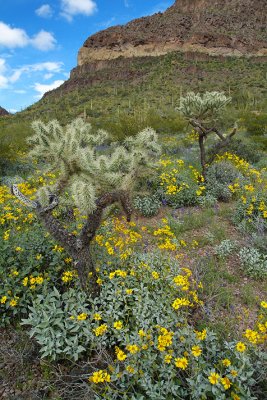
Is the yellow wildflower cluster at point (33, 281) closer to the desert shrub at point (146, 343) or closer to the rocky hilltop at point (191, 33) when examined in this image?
the desert shrub at point (146, 343)

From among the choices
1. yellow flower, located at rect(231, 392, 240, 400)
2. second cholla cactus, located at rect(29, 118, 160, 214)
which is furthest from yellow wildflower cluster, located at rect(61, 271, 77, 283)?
yellow flower, located at rect(231, 392, 240, 400)

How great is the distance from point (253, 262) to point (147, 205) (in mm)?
2284

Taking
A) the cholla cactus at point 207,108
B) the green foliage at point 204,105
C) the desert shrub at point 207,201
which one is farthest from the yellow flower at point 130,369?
the green foliage at point 204,105

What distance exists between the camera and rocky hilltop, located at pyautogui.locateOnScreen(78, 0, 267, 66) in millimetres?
57344

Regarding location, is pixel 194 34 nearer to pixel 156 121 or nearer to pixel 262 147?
pixel 156 121

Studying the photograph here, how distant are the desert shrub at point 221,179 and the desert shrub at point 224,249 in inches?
77.5

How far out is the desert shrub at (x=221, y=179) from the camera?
6.08 metres

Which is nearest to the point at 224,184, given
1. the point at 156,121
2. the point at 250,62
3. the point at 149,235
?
the point at 149,235

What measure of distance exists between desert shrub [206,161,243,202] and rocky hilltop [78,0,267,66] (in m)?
59.1

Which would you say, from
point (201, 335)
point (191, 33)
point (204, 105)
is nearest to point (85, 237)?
point (201, 335)

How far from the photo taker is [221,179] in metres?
6.67

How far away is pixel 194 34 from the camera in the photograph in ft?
198

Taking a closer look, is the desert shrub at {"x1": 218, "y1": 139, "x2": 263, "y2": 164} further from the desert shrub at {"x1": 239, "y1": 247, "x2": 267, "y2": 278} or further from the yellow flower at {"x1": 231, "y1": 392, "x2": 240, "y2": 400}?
the yellow flower at {"x1": 231, "y1": 392, "x2": 240, "y2": 400}

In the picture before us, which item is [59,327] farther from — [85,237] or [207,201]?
[207,201]
